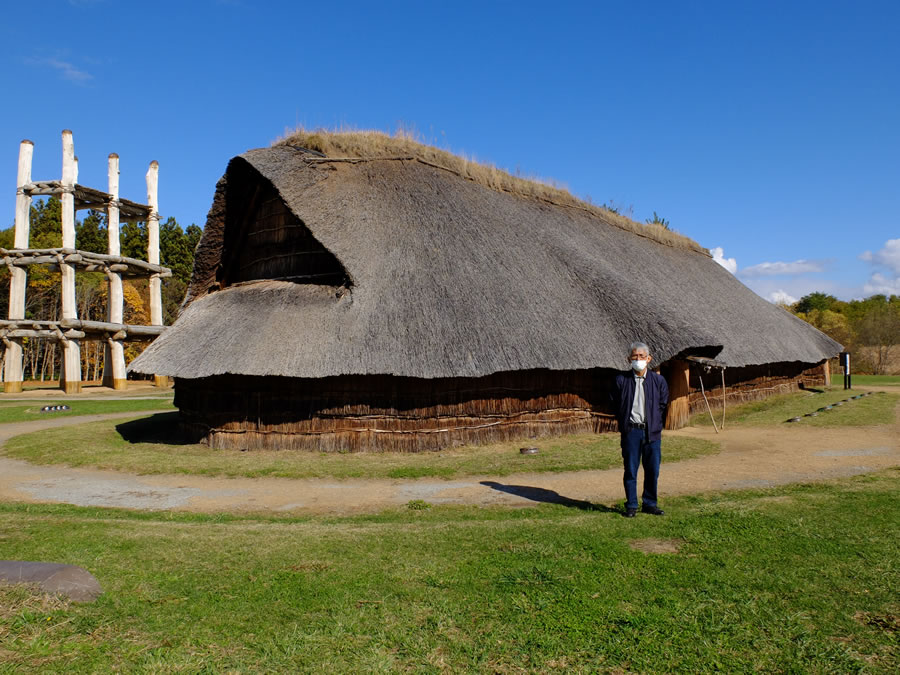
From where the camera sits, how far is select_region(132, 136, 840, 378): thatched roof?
11992 mm

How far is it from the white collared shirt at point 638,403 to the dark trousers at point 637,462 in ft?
0.48

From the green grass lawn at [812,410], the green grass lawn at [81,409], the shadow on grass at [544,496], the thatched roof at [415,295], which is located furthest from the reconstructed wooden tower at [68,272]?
the green grass lawn at [812,410]

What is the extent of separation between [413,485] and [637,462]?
12.7 feet

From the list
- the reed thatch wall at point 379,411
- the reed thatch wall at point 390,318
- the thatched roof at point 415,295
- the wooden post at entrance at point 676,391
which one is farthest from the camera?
the wooden post at entrance at point 676,391

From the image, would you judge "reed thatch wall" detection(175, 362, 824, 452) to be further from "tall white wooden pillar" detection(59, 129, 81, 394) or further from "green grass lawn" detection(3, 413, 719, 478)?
"tall white wooden pillar" detection(59, 129, 81, 394)

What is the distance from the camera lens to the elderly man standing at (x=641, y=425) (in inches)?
271

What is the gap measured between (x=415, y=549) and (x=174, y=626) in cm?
227

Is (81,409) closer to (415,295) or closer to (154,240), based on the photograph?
(415,295)

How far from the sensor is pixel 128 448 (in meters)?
13.2

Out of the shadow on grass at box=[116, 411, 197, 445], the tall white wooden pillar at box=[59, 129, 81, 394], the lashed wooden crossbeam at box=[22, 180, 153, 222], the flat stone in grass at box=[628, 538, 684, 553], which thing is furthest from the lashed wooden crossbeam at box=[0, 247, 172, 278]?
the flat stone in grass at box=[628, 538, 684, 553]

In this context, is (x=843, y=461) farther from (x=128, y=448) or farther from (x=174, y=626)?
(x=128, y=448)

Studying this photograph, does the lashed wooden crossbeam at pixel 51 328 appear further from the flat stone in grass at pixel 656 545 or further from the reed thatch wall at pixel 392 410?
the flat stone in grass at pixel 656 545

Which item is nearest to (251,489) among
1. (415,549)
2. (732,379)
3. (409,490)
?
(409,490)

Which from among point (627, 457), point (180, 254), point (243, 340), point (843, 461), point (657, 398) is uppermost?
point (180, 254)
